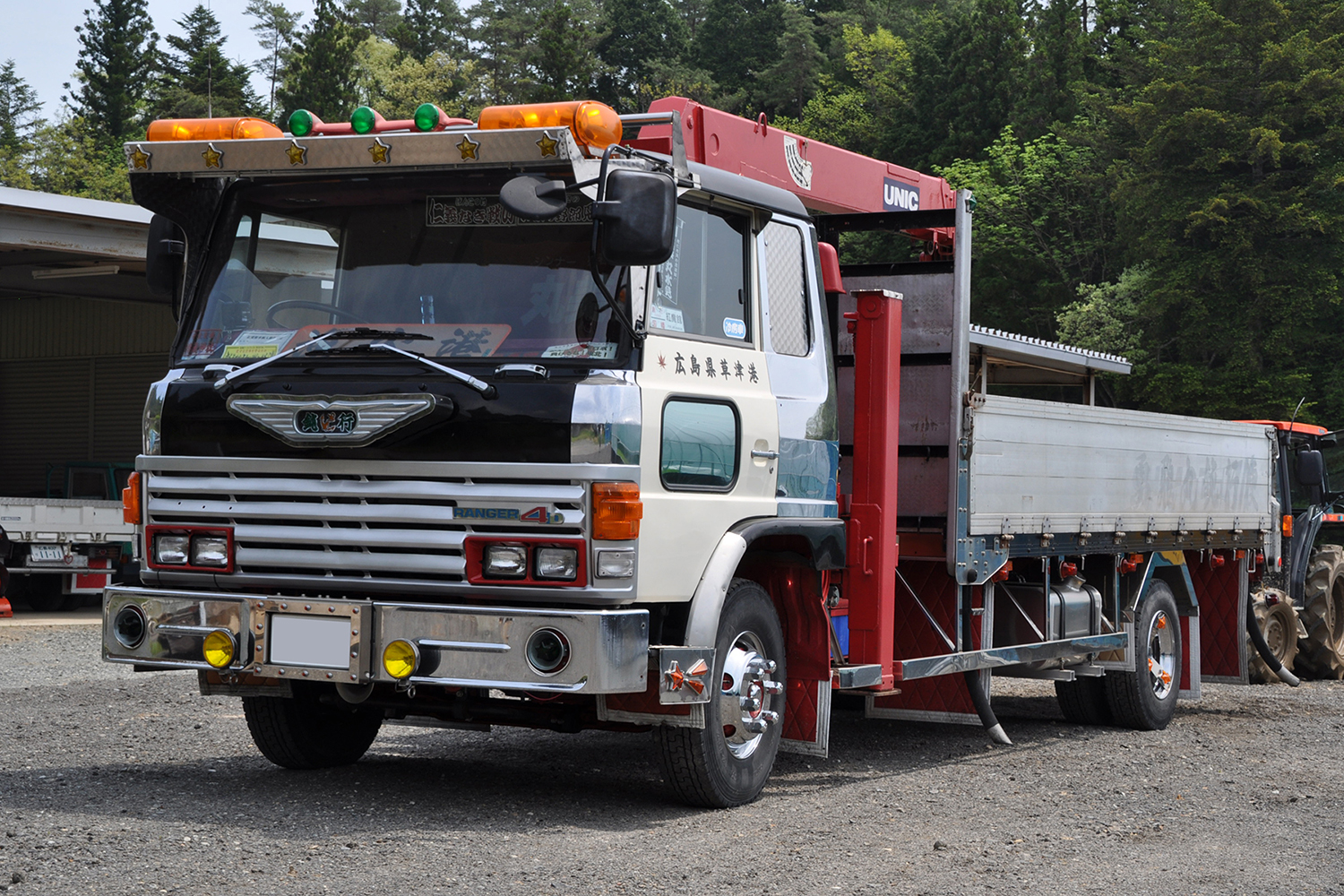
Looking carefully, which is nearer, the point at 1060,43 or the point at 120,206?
the point at 120,206

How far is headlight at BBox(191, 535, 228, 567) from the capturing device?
20.1 feet

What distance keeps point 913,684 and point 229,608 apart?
4122mm

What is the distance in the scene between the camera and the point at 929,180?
9648 millimetres

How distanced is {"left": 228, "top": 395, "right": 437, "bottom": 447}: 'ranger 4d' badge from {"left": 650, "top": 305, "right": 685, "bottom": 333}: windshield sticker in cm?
90

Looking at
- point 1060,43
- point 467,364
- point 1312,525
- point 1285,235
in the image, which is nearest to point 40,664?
point 467,364

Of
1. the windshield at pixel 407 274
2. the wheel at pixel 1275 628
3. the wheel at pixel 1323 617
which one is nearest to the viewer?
the windshield at pixel 407 274

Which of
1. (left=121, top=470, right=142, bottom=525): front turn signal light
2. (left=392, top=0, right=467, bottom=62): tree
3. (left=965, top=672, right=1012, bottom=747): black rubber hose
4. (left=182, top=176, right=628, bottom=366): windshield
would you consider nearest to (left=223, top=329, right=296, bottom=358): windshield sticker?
(left=182, top=176, right=628, bottom=366): windshield

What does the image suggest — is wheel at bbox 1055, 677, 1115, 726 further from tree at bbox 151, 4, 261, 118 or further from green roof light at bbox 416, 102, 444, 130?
tree at bbox 151, 4, 261, 118

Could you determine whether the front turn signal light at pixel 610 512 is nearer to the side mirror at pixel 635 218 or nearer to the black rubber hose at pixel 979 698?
the side mirror at pixel 635 218

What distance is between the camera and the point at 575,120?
5.77 metres

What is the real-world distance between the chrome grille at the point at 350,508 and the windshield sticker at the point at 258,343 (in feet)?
1.45

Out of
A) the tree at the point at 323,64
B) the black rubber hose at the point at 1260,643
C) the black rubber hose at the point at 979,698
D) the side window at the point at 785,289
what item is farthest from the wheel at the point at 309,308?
the tree at the point at 323,64

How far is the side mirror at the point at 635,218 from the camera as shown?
5.52 m

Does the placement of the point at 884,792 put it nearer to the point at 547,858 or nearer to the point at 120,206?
the point at 547,858
